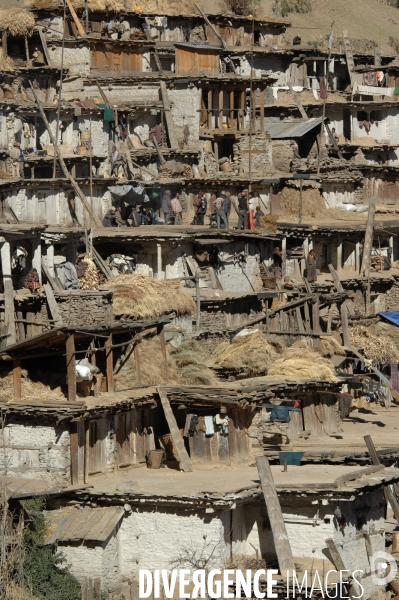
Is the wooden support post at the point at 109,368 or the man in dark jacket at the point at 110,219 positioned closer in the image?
the wooden support post at the point at 109,368

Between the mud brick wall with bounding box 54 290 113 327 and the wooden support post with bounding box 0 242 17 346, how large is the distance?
117 cm

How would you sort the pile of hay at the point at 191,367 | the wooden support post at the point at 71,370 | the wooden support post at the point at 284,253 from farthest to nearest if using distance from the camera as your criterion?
the wooden support post at the point at 284,253, the pile of hay at the point at 191,367, the wooden support post at the point at 71,370

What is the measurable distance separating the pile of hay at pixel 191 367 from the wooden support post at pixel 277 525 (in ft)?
19.8

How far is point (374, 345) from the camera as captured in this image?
1806 inches

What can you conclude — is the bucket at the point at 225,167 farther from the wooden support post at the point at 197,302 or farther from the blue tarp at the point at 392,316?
the wooden support post at the point at 197,302

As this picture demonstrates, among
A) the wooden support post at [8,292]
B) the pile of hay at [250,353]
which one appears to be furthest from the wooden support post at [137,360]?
the pile of hay at [250,353]

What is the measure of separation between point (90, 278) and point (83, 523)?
33.2 feet

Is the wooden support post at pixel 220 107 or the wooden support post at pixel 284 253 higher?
the wooden support post at pixel 220 107

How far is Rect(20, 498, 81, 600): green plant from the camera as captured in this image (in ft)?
102

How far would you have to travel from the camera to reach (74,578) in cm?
3159

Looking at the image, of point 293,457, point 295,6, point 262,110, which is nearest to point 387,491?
point 293,457

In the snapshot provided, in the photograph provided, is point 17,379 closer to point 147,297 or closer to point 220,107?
point 147,297

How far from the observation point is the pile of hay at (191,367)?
37688mm

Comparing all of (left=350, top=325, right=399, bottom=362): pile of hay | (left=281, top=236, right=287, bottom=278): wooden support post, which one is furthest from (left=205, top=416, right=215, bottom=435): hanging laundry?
(left=281, top=236, right=287, bottom=278): wooden support post
